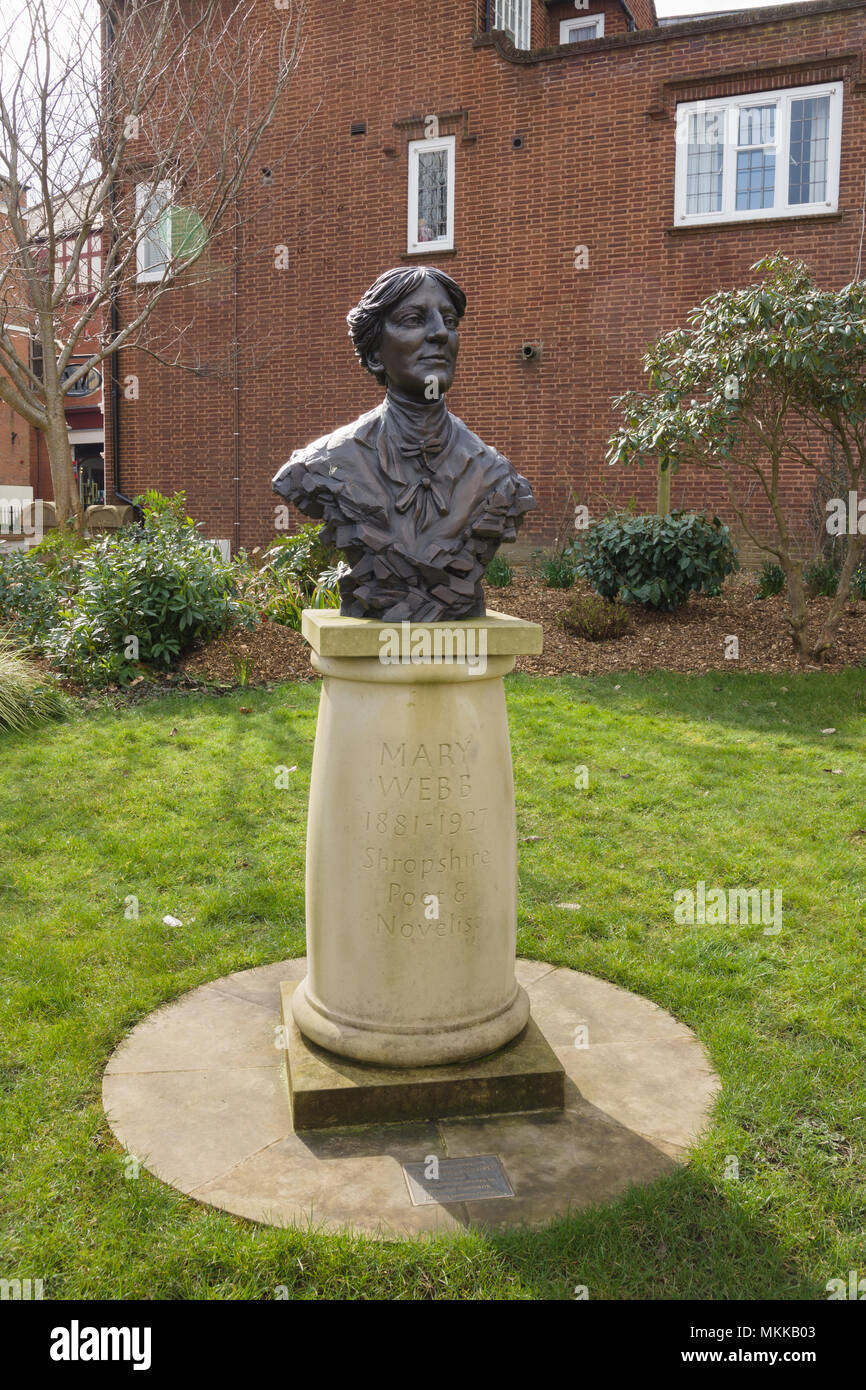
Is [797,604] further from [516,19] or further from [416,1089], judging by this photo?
[516,19]

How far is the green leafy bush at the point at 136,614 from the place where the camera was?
9500 millimetres

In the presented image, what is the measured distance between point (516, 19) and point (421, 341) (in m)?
17.6

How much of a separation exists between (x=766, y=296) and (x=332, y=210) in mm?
9086

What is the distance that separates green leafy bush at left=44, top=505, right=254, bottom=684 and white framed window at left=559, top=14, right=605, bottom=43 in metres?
16.2

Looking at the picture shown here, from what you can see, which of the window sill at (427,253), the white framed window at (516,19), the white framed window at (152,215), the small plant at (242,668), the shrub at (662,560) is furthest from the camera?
the white framed window at (516,19)

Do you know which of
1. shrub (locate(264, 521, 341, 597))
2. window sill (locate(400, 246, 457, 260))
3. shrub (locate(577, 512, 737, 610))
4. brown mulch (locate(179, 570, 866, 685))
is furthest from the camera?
window sill (locate(400, 246, 457, 260))

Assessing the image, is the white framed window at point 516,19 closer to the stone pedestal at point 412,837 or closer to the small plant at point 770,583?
the small plant at point 770,583

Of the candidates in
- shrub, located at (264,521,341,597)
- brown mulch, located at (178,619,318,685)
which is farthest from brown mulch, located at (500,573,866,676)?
brown mulch, located at (178,619,318,685)

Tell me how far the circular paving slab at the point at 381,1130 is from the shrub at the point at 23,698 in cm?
472

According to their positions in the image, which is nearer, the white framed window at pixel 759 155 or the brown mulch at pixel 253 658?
the brown mulch at pixel 253 658

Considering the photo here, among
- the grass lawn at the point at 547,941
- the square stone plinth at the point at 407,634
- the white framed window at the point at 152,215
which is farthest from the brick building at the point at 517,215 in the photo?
the square stone plinth at the point at 407,634

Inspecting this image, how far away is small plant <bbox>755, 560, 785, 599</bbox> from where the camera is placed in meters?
12.1

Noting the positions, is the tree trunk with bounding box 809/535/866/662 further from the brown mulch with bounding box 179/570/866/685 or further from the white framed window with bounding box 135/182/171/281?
the white framed window with bounding box 135/182/171/281
